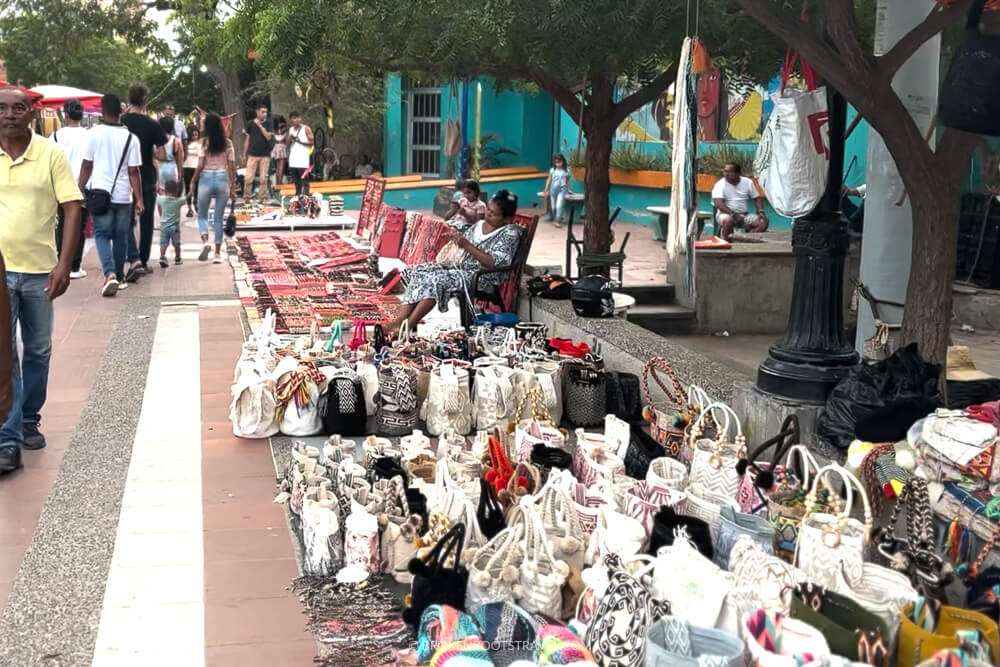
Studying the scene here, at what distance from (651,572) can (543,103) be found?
2208 cm

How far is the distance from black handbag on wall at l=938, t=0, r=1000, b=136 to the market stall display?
1.10 m

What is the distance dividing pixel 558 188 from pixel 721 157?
3.91 meters

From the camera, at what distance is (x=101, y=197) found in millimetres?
11328

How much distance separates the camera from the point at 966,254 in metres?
11.4

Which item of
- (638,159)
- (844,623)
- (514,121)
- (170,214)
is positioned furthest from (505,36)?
(514,121)

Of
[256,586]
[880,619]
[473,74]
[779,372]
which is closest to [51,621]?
[256,586]

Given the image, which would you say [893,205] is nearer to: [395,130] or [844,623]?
[844,623]

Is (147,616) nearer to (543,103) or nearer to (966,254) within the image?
(966,254)

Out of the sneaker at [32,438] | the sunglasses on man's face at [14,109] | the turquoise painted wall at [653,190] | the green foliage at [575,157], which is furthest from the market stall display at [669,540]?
the green foliage at [575,157]

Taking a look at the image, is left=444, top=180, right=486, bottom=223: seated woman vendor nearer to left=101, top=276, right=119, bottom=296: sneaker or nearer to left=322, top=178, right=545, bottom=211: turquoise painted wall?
left=101, top=276, right=119, bottom=296: sneaker

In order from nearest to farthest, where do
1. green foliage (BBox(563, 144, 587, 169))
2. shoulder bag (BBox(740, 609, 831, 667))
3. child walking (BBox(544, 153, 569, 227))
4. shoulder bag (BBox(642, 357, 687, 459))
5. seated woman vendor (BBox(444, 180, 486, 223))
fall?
shoulder bag (BBox(740, 609, 831, 667)), shoulder bag (BBox(642, 357, 687, 459)), seated woman vendor (BBox(444, 180, 486, 223)), child walking (BBox(544, 153, 569, 227)), green foliage (BBox(563, 144, 587, 169))

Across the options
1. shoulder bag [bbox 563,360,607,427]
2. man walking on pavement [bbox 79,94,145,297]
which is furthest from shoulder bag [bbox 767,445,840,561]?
man walking on pavement [bbox 79,94,145,297]

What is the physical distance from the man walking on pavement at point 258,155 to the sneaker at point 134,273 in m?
8.12

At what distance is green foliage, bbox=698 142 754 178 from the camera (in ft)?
57.0
